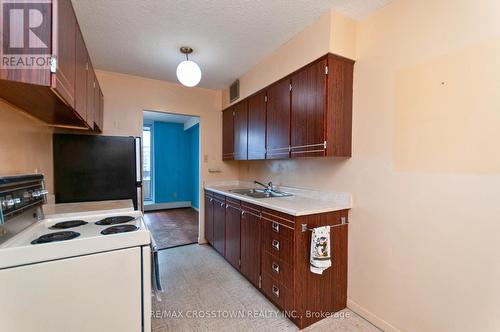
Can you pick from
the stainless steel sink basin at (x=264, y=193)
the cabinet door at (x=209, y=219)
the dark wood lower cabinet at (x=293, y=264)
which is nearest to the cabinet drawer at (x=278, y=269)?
the dark wood lower cabinet at (x=293, y=264)

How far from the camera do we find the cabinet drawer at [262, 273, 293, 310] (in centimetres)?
183

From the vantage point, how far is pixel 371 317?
1.83 metres

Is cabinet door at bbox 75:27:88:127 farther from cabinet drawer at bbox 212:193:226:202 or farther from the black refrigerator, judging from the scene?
cabinet drawer at bbox 212:193:226:202

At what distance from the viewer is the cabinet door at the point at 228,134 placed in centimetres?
347

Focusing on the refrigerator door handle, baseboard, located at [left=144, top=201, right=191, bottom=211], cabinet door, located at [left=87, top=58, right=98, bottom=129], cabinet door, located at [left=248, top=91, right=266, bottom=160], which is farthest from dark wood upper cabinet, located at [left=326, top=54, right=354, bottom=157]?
baseboard, located at [left=144, top=201, right=191, bottom=211]

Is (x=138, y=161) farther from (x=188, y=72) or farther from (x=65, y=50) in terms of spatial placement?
(x=65, y=50)

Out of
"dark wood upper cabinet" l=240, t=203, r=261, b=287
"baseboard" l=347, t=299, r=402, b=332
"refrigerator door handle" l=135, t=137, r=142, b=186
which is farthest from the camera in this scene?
"refrigerator door handle" l=135, t=137, r=142, b=186

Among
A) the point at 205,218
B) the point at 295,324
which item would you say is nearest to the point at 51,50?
the point at 295,324

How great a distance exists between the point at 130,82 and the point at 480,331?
4.05 metres

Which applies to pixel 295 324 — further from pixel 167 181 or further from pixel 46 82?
pixel 167 181

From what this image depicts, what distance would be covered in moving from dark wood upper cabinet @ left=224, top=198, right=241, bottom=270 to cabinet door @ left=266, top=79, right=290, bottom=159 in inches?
29.6

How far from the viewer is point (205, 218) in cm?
362

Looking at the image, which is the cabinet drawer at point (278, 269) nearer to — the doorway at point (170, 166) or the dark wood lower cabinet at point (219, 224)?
the dark wood lower cabinet at point (219, 224)

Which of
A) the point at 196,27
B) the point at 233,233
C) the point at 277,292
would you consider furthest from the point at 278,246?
the point at 196,27
